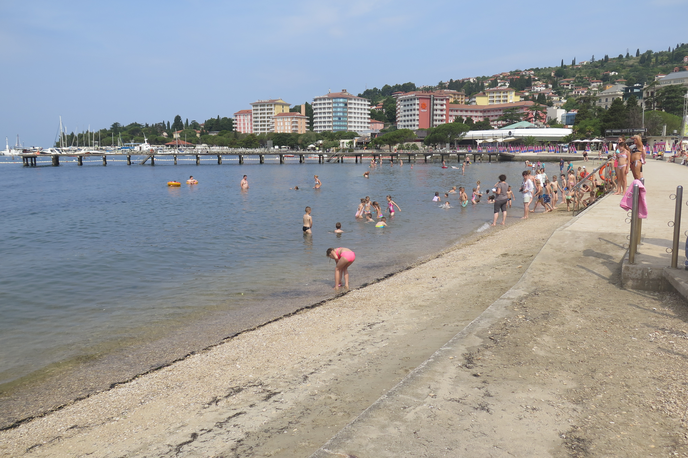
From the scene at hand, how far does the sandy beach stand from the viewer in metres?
3.22

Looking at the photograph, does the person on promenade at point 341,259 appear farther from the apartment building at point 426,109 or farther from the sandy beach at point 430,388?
the apartment building at point 426,109

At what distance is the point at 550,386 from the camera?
12.7ft

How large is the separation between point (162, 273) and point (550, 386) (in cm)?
1076

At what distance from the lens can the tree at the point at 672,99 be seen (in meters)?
95.2

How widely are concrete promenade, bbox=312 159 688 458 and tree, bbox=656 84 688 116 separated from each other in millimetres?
112106

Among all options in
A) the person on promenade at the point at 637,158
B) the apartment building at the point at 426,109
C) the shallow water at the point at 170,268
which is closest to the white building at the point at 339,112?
the apartment building at the point at 426,109

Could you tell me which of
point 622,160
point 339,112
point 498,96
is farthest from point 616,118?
point 339,112

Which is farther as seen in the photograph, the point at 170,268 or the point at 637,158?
the point at 170,268

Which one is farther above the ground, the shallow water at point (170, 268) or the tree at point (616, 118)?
the tree at point (616, 118)

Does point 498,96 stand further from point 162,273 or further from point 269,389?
point 269,389

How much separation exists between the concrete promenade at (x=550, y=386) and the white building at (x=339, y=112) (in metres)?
179

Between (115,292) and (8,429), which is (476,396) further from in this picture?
(115,292)

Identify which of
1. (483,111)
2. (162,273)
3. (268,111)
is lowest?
(162,273)

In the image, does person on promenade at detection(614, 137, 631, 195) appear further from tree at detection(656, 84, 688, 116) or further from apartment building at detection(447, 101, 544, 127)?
apartment building at detection(447, 101, 544, 127)
